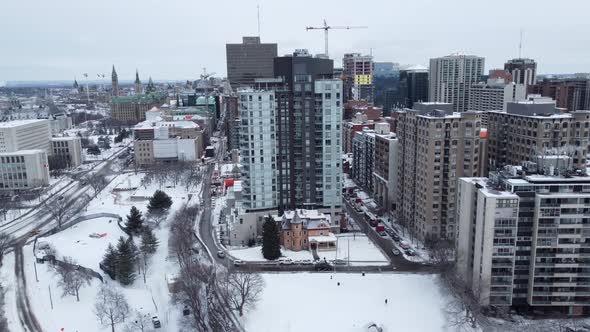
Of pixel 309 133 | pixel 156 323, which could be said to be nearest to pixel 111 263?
pixel 156 323

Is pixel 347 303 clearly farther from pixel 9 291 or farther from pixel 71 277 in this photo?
pixel 9 291

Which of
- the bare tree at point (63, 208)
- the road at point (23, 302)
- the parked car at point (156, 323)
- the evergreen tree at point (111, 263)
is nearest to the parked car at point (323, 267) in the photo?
the parked car at point (156, 323)

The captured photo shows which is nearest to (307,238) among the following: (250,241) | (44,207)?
(250,241)

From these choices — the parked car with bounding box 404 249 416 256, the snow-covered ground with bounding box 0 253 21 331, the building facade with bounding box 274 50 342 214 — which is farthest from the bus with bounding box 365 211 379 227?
the snow-covered ground with bounding box 0 253 21 331

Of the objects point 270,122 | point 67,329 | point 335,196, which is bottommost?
point 67,329

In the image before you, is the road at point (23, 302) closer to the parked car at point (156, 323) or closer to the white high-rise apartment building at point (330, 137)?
the parked car at point (156, 323)

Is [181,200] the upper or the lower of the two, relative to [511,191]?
lower

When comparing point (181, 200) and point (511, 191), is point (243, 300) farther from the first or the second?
point (181, 200)

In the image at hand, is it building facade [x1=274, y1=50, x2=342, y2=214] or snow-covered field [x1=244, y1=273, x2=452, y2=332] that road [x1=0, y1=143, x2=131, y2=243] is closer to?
building facade [x1=274, y1=50, x2=342, y2=214]
